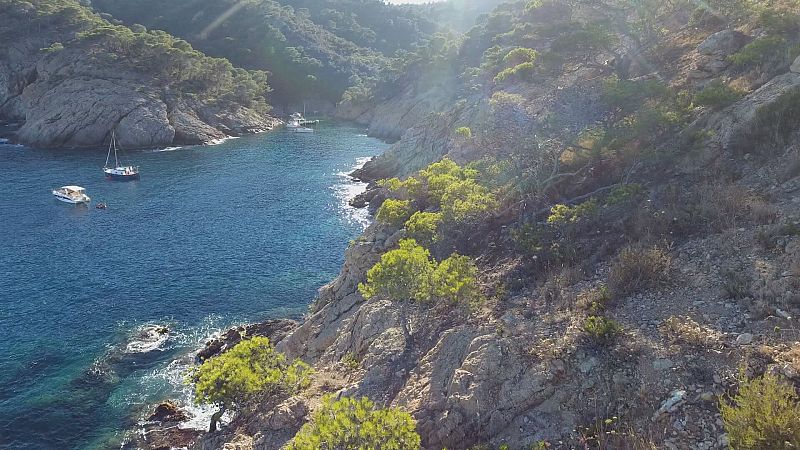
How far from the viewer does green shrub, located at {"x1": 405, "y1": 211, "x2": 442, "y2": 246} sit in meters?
27.2

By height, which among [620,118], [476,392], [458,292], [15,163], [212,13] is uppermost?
[212,13]

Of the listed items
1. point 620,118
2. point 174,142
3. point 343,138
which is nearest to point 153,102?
point 174,142

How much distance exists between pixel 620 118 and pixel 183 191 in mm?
60880

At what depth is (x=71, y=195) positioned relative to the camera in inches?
2510

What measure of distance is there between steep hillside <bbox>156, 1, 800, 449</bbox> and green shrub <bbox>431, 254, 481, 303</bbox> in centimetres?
9

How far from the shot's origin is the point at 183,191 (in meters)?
71.2

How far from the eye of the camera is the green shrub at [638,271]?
1777cm

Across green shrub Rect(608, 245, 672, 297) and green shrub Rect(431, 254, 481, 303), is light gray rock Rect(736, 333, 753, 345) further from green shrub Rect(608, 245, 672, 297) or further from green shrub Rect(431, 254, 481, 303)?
green shrub Rect(431, 254, 481, 303)

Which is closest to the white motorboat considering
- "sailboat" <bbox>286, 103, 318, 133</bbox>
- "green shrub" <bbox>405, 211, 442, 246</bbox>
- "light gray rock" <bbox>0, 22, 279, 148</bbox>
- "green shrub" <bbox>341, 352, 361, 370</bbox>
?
"light gray rock" <bbox>0, 22, 279, 148</bbox>

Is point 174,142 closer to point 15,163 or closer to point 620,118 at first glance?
point 15,163

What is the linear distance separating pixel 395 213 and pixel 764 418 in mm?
23421

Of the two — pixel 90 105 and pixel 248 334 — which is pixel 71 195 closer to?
pixel 248 334

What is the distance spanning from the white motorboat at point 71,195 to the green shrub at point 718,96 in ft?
223

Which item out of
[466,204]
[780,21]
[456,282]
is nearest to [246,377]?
[456,282]
